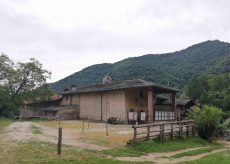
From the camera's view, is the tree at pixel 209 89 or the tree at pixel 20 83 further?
the tree at pixel 209 89

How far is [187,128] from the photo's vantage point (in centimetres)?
2911

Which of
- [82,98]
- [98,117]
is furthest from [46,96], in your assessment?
[98,117]

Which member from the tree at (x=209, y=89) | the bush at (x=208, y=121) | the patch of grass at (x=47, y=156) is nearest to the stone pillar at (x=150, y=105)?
the bush at (x=208, y=121)

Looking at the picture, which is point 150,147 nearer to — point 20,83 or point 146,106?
point 146,106

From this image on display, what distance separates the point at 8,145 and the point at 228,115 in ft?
165

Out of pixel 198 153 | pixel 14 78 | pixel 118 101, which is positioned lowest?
pixel 198 153

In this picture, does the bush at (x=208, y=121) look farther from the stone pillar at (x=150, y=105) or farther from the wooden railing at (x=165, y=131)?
the stone pillar at (x=150, y=105)

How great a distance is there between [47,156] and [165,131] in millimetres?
12549

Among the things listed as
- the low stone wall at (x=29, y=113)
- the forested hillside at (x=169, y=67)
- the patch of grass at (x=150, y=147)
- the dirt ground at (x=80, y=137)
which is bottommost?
the patch of grass at (x=150, y=147)

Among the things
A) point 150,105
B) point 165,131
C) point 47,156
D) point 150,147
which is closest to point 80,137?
point 150,147

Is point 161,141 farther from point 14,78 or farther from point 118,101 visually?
point 14,78

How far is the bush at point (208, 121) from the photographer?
98.7 ft

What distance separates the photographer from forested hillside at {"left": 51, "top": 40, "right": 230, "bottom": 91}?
343ft

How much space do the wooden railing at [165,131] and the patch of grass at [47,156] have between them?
579cm
